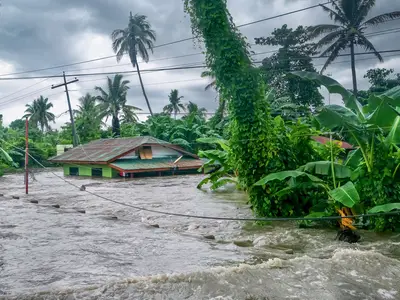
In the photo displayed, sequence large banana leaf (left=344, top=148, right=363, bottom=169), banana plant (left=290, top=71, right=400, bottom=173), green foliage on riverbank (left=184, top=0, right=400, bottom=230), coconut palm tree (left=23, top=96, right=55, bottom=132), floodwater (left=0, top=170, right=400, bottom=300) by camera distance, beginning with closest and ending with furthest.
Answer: floodwater (left=0, top=170, right=400, bottom=300) < banana plant (left=290, top=71, right=400, bottom=173) < green foliage on riverbank (left=184, top=0, right=400, bottom=230) < large banana leaf (left=344, top=148, right=363, bottom=169) < coconut palm tree (left=23, top=96, right=55, bottom=132)

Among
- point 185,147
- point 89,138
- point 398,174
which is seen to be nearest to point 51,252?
point 398,174

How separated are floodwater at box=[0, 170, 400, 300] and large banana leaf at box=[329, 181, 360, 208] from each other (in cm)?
92

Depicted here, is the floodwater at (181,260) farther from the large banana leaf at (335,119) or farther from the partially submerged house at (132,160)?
the partially submerged house at (132,160)

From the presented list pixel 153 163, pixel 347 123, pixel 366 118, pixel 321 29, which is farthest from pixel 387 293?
pixel 321 29

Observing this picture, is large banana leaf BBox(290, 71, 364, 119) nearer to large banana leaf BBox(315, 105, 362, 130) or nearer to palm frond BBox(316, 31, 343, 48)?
large banana leaf BBox(315, 105, 362, 130)

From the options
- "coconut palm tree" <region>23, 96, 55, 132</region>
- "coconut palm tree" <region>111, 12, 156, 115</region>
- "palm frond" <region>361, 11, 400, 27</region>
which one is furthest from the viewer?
"coconut palm tree" <region>23, 96, 55, 132</region>

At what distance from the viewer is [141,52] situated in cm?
4300

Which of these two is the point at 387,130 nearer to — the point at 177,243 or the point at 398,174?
the point at 398,174

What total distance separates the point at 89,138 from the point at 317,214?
36.5 metres

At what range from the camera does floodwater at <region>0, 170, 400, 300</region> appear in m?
5.69

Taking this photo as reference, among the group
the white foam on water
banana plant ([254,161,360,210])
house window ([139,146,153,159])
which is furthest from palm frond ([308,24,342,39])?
the white foam on water

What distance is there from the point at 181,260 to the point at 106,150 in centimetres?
2407

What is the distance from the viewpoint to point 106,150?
100 ft

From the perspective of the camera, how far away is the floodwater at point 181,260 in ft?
18.7
